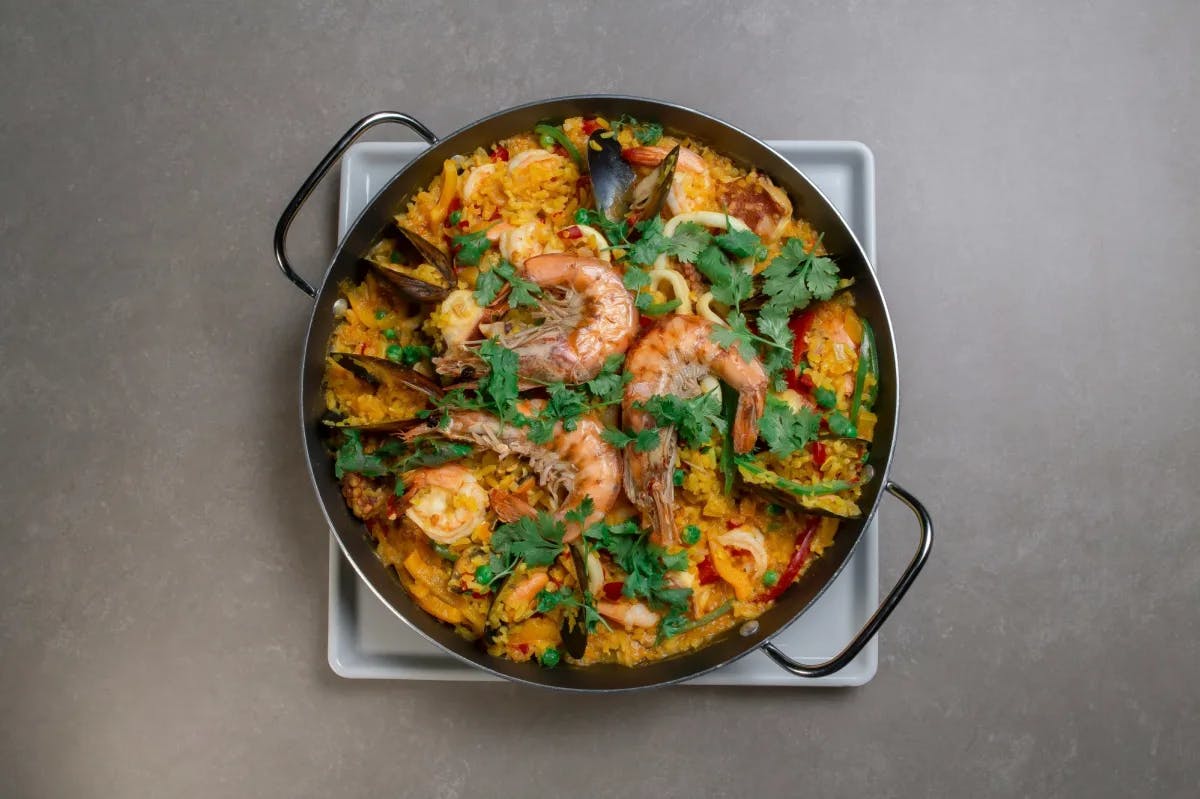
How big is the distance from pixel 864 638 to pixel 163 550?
2825 mm

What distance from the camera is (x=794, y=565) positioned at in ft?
10.8

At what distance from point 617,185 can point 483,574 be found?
1422mm

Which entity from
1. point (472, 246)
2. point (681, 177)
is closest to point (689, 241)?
point (681, 177)

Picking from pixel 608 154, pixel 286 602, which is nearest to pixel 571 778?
pixel 286 602

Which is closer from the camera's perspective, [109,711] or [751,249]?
[751,249]

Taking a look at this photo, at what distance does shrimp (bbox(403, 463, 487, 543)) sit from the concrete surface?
996 mm

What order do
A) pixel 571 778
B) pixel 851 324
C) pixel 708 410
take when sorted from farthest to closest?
pixel 571 778 → pixel 851 324 → pixel 708 410

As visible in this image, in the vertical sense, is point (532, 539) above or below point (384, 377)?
below

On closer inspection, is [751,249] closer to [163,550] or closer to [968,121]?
[968,121]

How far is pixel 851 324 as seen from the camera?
332 centimetres

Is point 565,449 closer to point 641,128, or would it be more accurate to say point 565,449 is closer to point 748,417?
point 748,417

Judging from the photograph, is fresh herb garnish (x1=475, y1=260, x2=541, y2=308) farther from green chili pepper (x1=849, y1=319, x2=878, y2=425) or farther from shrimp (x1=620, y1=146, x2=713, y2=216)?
green chili pepper (x1=849, y1=319, x2=878, y2=425)

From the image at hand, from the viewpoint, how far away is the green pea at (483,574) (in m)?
3.15

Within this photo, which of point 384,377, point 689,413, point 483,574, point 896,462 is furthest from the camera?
point 896,462
